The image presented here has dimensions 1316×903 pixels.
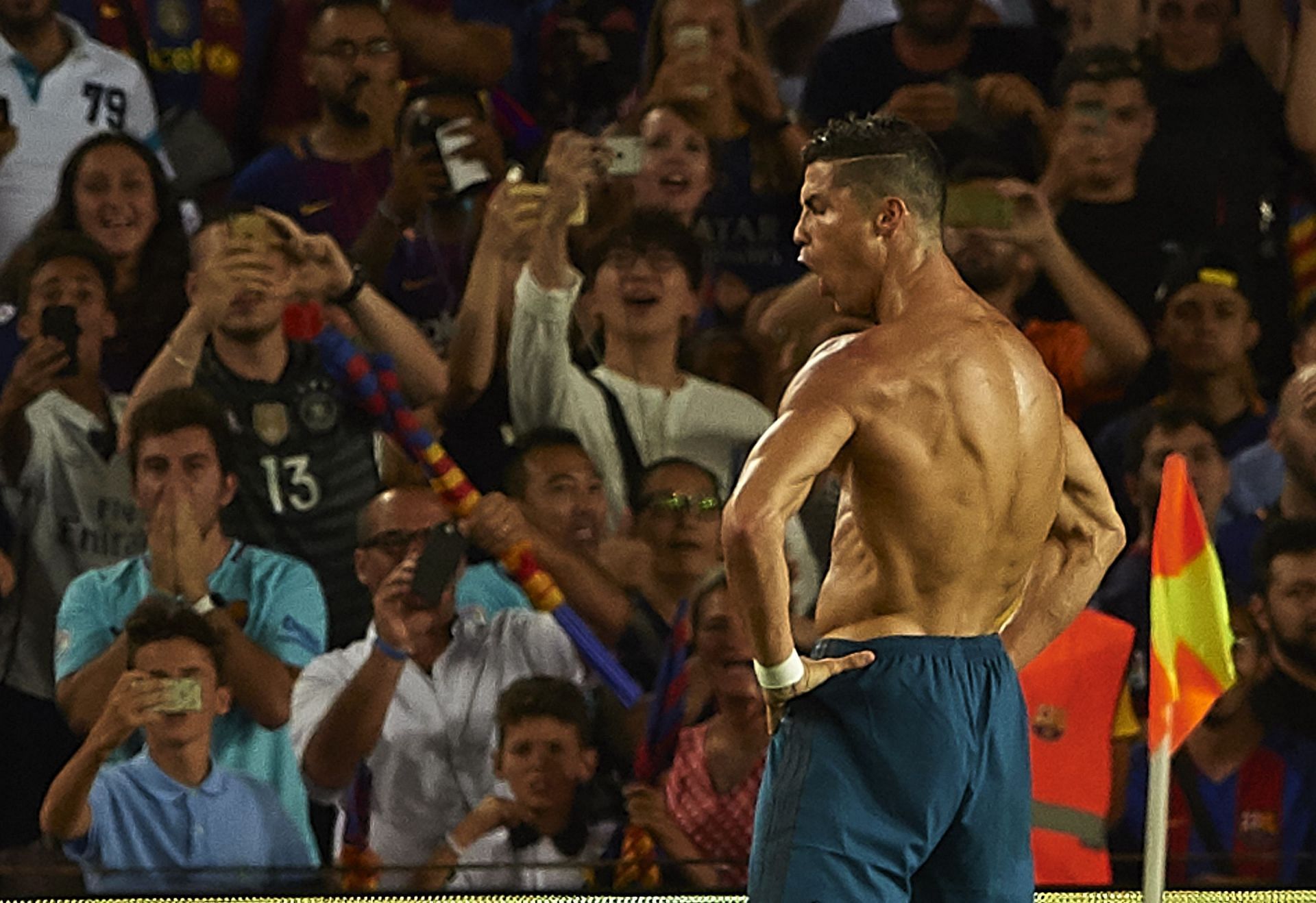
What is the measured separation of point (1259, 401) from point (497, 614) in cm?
215

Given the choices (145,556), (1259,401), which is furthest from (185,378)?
(1259,401)

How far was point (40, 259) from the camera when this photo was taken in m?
4.48

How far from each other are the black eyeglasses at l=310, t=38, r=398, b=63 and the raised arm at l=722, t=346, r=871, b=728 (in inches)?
103

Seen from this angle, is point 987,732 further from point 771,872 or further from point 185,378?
point 185,378

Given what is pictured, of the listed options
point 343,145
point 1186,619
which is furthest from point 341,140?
point 1186,619

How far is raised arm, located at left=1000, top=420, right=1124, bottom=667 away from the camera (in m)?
2.66

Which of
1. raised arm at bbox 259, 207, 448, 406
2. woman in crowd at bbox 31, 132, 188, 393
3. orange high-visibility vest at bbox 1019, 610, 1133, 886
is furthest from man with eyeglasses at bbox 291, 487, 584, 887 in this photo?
orange high-visibility vest at bbox 1019, 610, 1133, 886

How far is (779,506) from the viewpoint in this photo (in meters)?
2.22

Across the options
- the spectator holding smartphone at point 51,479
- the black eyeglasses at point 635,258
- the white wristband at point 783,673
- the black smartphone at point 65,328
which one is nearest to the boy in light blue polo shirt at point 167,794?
the spectator holding smartphone at point 51,479

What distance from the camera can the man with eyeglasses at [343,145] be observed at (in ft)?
15.0

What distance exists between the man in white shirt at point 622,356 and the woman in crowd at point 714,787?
297 mm

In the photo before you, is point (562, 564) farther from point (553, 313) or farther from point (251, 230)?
point (251, 230)

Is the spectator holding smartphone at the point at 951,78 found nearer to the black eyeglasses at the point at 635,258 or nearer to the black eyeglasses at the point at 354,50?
the black eyeglasses at the point at 635,258

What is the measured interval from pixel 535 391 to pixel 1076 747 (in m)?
1.74
